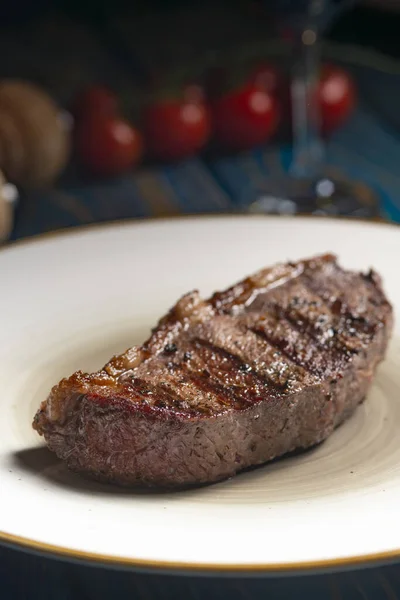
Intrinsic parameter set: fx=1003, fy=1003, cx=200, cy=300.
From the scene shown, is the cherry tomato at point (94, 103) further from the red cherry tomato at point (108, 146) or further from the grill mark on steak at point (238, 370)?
the grill mark on steak at point (238, 370)

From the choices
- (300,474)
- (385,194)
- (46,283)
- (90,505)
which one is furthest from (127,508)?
(385,194)

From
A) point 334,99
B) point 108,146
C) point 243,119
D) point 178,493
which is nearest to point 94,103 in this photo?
point 108,146

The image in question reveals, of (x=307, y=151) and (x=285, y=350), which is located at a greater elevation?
(x=285, y=350)

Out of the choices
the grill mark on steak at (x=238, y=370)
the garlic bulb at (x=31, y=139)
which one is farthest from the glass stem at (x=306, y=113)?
the grill mark on steak at (x=238, y=370)

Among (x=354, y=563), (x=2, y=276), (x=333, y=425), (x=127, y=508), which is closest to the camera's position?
(x=354, y=563)

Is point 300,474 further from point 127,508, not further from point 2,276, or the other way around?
point 2,276

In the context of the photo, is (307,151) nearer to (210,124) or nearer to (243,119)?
(243,119)
